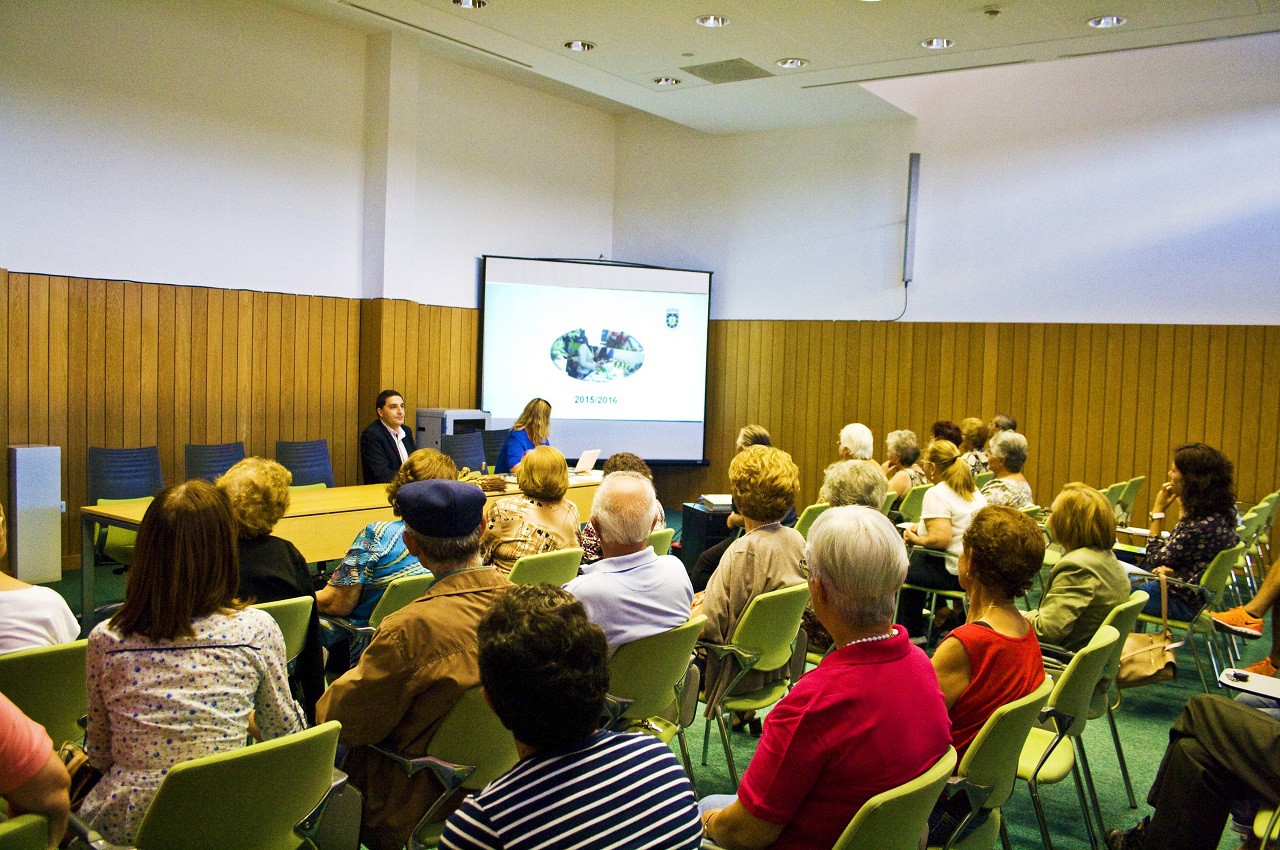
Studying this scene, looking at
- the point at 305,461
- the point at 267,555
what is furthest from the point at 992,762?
the point at 305,461

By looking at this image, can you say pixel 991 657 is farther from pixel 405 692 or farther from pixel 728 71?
pixel 728 71

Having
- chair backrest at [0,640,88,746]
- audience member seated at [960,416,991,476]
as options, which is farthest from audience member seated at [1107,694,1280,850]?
audience member seated at [960,416,991,476]

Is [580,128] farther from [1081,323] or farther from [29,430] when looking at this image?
[29,430]

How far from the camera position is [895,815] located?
1772mm

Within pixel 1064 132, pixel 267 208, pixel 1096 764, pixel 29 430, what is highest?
pixel 1064 132

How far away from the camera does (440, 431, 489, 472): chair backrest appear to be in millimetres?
8195

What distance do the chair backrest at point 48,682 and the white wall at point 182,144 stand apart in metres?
5.49

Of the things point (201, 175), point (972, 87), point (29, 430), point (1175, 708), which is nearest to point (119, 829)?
point (1175, 708)

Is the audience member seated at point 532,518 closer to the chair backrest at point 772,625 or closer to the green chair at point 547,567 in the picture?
the green chair at point 547,567

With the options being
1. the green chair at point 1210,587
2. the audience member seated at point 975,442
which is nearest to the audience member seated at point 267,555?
the green chair at point 1210,587

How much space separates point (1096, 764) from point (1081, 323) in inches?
234

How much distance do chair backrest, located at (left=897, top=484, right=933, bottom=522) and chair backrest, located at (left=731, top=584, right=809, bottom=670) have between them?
3.14m

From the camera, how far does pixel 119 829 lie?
195cm

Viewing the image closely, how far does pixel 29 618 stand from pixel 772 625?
225 cm
